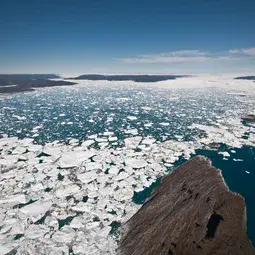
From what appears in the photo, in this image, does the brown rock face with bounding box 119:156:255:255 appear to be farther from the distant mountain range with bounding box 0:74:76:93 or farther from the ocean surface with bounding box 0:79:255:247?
the distant mountain range with bounding box 0:74:76:93

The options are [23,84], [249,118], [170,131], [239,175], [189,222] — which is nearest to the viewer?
[189,222]

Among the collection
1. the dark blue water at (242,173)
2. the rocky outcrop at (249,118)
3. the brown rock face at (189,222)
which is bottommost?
the dark blue water at (242,173)

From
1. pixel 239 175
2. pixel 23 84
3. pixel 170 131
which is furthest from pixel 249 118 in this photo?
pixel 23 84

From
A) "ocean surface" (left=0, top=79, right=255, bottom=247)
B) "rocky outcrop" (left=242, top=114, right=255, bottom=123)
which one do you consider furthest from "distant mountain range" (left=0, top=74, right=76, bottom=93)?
"rocky outcrop" (left=242, top=114, right=255, bottom=123)

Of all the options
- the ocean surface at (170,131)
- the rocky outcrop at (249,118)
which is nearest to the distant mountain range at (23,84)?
the ocean surface at (170,131)

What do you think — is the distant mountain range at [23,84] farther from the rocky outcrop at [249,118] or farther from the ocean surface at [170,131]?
the rocky outcrop at [249,118]

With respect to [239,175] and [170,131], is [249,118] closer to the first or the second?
[170,131]

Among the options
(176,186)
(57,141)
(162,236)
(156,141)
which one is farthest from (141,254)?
(57,141)

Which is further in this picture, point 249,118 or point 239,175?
point 249,118

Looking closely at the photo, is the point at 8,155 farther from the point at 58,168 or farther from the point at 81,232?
the point at 81,232
